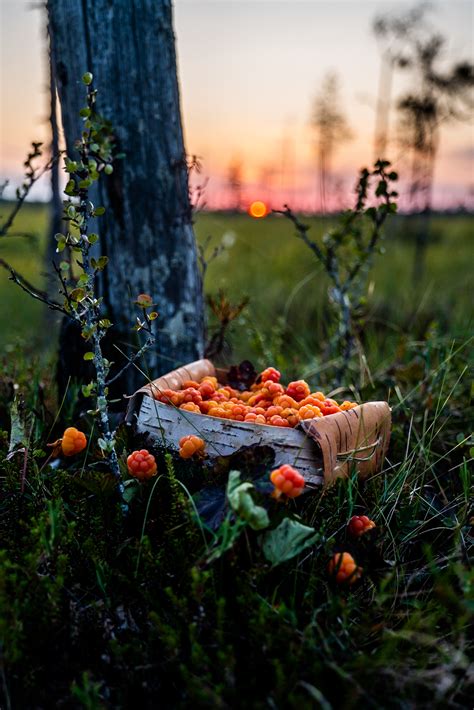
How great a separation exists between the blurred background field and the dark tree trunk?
0.36m

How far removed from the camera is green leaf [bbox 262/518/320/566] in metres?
1.72

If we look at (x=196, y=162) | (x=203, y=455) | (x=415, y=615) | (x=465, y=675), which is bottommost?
(x=465, y=675)

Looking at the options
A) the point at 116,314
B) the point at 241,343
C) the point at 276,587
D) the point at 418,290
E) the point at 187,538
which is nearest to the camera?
the point at 276,587

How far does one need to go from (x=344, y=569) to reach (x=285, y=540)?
0.64ft

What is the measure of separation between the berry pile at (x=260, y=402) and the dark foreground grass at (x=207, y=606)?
0.75 feet

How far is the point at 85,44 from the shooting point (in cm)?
Result: 286

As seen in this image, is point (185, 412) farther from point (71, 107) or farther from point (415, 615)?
point (71, 107)

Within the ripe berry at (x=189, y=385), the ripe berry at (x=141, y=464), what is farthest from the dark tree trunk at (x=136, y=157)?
the ripe berry at (x=141, y=464)

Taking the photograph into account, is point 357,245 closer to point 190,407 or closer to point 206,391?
point 206,391

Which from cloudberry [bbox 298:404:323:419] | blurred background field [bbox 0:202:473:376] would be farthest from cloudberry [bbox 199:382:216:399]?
blurred background field [bbox 0:202:473:376]

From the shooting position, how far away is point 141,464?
1.96m

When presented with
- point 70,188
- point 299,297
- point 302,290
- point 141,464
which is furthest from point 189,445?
point 302,290

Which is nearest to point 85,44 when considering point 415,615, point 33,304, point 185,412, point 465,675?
point 185,412

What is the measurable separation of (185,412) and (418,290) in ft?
17.0
